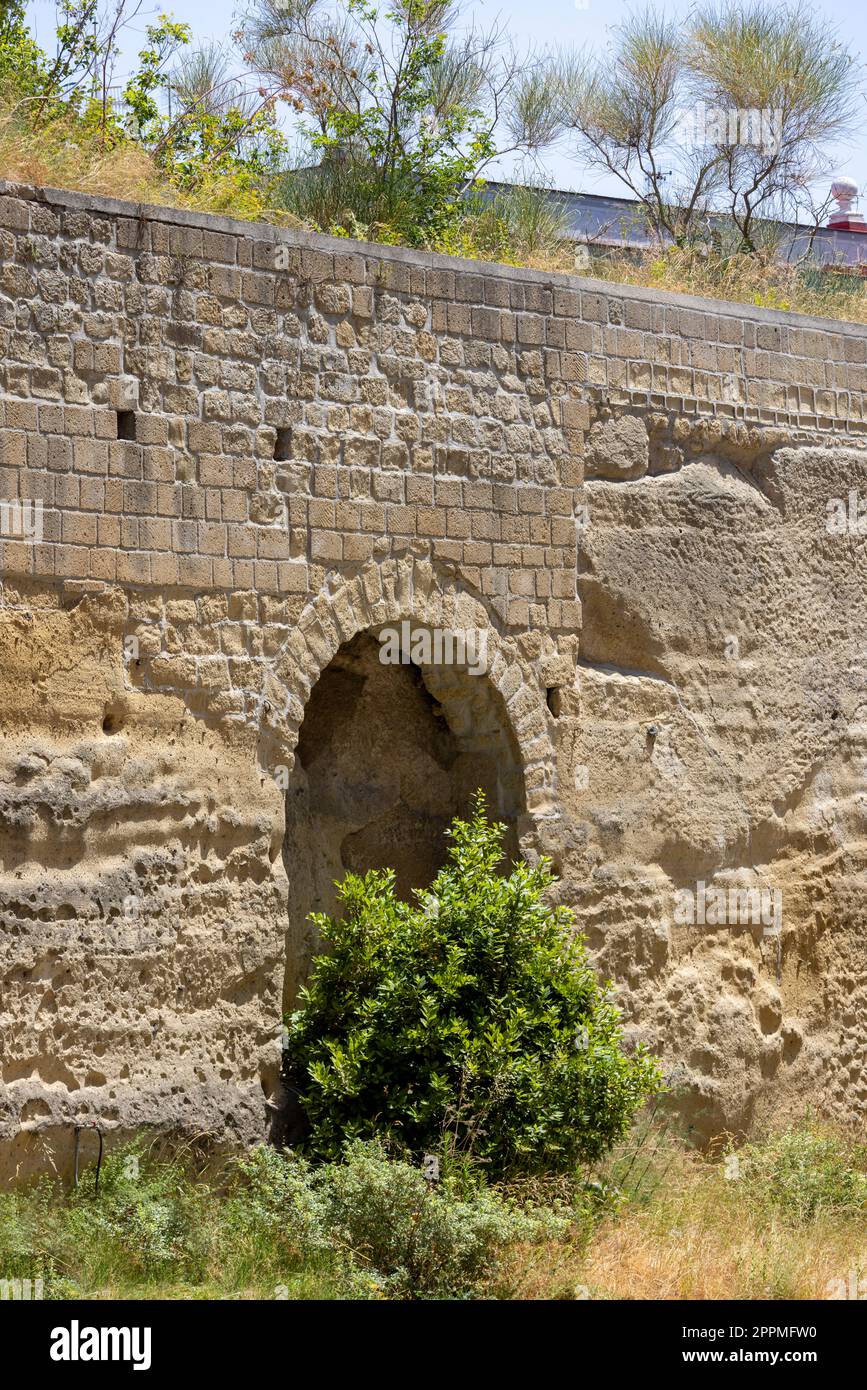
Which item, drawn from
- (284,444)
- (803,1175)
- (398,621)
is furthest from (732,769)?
(284,444)

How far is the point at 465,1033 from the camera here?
7051mm

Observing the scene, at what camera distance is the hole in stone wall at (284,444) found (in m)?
7.56

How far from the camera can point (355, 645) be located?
8227 mm

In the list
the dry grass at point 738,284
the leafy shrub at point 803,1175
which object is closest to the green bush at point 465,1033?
the leafy shrub at point 803,1175

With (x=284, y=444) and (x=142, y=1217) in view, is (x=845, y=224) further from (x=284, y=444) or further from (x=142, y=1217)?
(x=142, y=1217)

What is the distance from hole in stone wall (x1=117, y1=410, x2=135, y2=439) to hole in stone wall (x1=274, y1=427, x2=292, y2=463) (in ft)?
2.36

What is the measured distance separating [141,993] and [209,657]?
1.44 metres

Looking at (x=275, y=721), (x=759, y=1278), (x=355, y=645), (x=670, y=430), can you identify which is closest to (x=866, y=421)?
(x=670, y=430)

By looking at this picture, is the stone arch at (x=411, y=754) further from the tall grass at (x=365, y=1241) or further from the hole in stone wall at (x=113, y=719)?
the tall grass at (x=365, y=1241)

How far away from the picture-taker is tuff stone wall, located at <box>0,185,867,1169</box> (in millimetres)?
6859

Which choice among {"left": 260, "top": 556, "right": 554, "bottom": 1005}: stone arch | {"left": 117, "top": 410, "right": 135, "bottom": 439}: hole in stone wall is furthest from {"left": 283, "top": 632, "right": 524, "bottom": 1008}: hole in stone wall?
{"left": 117, "top": 410, "right": 135, "bottom": 439}: hole in stone wall

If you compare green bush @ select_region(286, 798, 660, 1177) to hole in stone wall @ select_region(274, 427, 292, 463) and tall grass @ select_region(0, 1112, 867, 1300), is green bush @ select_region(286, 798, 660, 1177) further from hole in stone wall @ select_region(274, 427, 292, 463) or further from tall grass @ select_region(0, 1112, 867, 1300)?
hole in stone wall @ select_region(274, 427, 292, 463)

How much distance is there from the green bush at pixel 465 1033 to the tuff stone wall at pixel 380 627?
0.34 meters

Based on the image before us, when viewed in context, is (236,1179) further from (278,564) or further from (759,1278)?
(278,564)
